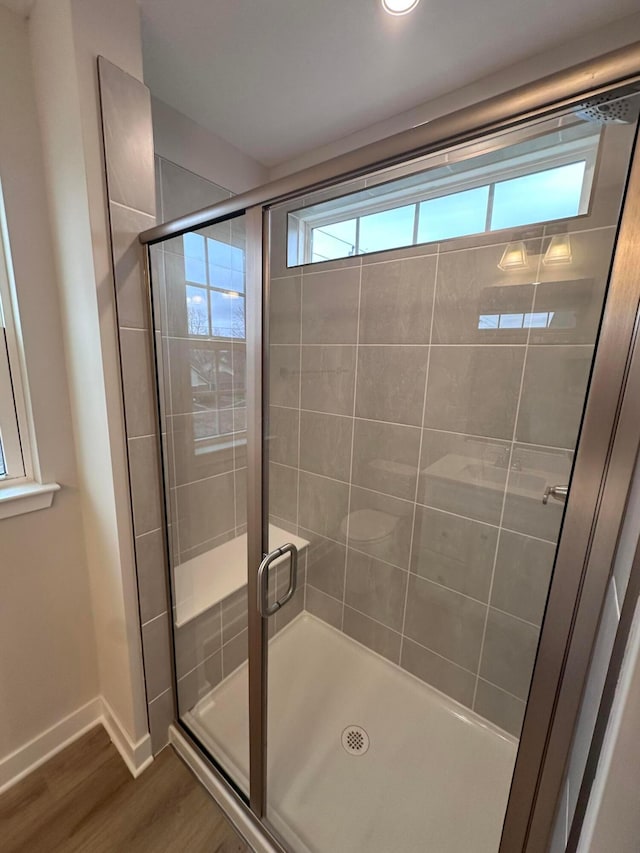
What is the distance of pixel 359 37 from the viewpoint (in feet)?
3.46

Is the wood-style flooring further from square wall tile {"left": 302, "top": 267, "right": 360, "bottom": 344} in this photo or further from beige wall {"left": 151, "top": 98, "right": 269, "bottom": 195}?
beige wall {"left": 151, "top": 98, "right": 269, "bottom": 195}

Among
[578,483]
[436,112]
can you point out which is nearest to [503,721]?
[578,483]

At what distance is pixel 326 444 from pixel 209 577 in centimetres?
82

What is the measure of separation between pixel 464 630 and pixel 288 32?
2.27 meters

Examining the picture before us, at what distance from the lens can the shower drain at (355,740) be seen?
1.38 meters

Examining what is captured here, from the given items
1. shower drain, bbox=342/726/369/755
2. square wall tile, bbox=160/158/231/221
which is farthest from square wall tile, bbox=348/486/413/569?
square wall tile, bbox=160/158/231/221

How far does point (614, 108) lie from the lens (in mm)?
553

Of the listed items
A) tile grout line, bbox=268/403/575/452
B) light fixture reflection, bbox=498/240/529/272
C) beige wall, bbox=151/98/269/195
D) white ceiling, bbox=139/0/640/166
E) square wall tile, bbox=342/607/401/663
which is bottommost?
square wall tile, bbox=342/607/401/663

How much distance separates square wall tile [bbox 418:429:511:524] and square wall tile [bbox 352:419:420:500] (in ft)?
0.18

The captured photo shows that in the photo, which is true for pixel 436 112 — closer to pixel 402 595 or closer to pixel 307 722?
pixel 402 595

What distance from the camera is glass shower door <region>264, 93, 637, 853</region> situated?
1145mm

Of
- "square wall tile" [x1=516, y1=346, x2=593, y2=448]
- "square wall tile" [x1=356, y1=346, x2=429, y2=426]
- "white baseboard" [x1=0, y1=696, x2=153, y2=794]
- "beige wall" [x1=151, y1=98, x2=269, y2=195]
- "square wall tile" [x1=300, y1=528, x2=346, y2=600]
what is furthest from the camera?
"square wall tile" [x1=300, y1=528, x2=346, y2=600]

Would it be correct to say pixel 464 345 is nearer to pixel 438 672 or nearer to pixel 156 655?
pixel 438 672

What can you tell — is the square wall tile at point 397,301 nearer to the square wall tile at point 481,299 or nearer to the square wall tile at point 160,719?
the square wall tile at point 481,299
